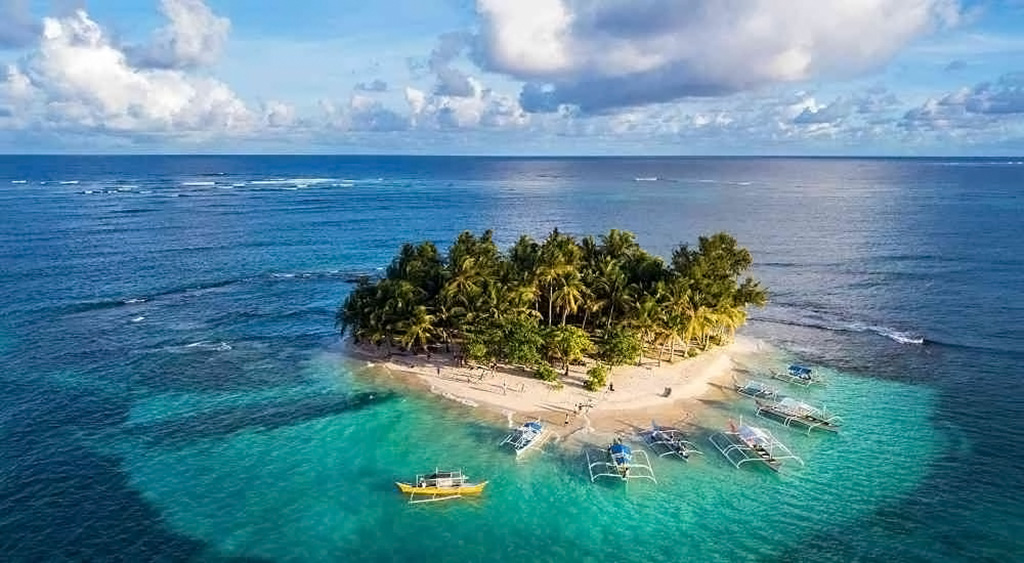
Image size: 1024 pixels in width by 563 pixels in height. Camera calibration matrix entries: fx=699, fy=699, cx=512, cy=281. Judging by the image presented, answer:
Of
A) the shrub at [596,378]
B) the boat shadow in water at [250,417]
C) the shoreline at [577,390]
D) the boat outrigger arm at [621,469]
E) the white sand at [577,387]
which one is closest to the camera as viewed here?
the boat outrigger arm at [621,469]

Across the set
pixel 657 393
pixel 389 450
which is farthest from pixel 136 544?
pixel 657 393

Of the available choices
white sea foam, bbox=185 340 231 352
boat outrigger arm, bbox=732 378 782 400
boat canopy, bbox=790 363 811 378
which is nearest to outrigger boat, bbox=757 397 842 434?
boat outrigger arm, bbox=732 378 782 400

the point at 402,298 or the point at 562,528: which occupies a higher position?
the point at 402,298

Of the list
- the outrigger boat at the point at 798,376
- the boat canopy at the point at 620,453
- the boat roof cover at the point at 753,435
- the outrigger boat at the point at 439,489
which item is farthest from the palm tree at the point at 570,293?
the outrigger boat at the point at 439,489

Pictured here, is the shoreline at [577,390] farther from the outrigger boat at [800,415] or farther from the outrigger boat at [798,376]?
the outrigger boat at [800,415]

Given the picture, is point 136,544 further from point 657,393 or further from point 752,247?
point 752,247

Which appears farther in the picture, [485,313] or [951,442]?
[485,313]

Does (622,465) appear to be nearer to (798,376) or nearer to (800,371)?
(798,376)
